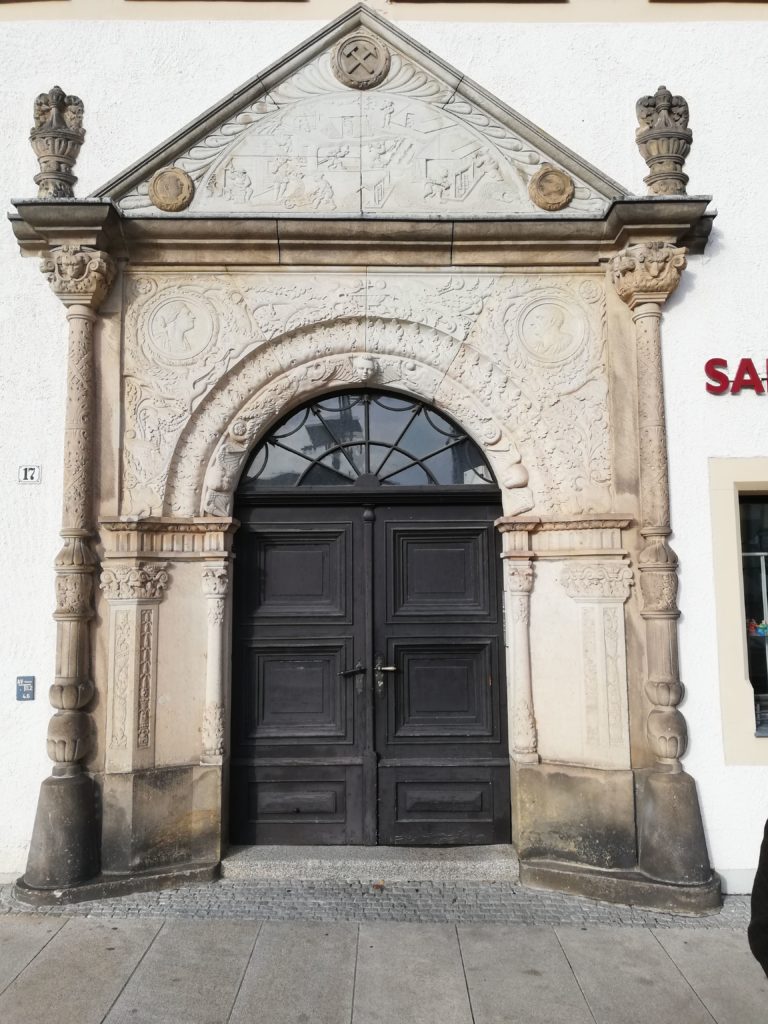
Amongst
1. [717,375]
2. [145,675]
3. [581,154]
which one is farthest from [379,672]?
[581,154]

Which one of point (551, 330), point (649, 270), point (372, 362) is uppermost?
point (649, 270)

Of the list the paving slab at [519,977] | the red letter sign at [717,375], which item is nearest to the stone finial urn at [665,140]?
the red letter sign at [717,375]

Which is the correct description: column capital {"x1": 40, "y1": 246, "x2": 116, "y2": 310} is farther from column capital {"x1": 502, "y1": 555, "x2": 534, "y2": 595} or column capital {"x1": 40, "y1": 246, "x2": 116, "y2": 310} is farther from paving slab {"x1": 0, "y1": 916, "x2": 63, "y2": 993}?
paving slab {"x1": 0, "y1": 916, "x2": 63, "y2": 993}

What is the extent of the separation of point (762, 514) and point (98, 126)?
5.33 m

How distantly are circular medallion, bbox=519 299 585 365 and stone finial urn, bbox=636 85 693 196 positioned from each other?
3.25ft

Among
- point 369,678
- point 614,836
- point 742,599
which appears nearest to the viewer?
point 614,836

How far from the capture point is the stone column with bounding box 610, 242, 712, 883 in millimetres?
4469

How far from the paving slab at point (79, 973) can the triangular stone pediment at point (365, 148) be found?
172 inches

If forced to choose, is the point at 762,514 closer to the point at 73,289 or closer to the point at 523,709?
the point at 523,709

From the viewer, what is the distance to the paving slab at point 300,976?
10.8 feet

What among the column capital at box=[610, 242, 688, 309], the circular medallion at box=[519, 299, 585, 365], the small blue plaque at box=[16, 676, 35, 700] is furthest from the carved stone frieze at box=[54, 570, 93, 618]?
the column capital at box=[610, 242, 688, 309]

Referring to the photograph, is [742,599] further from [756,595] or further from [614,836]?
[614,836]

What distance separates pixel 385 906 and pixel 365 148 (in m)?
4.86

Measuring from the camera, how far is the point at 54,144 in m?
4.95
